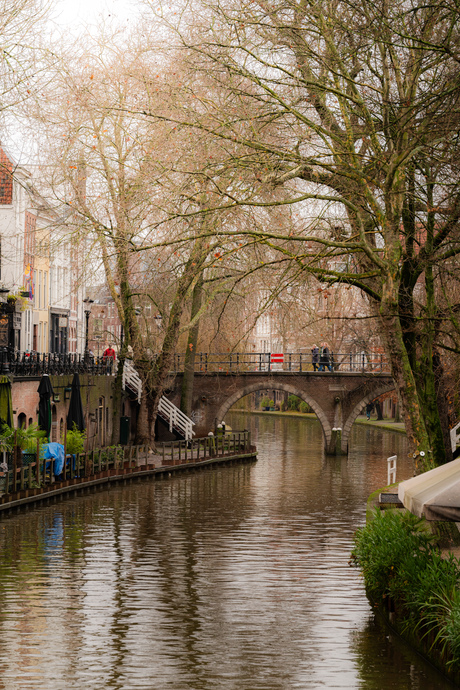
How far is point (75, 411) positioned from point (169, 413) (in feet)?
52.1

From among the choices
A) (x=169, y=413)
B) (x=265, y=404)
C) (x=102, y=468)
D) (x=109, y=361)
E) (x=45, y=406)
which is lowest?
(x=102, y=468)

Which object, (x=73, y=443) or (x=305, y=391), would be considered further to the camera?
(x=305, y=391)

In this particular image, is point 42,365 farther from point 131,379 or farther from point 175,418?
point 175,418

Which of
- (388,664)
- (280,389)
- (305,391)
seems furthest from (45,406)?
(305,391)

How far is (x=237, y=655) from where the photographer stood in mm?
12383

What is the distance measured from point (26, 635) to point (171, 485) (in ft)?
69.1

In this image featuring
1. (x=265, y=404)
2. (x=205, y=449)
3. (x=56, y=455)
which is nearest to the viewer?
(x=56, y=455)

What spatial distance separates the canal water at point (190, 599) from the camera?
11.5 meters

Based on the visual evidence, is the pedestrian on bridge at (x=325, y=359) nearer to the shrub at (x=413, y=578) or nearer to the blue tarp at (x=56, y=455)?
the blue tarp at (x=56, y=455)

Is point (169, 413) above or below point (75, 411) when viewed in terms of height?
above

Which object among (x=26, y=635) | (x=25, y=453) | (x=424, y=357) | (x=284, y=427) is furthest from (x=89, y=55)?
(x=284, y=427)

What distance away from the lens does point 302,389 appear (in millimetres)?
53375

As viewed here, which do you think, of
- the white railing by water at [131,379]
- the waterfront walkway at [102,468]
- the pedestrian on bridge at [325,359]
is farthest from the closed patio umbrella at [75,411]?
the pedestrian on bridge at [325,359]

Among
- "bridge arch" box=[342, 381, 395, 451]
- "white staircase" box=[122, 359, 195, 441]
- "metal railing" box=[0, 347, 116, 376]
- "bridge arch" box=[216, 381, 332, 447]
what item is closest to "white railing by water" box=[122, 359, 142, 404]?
"white staircase" box=[122, 359, 195, 441]
